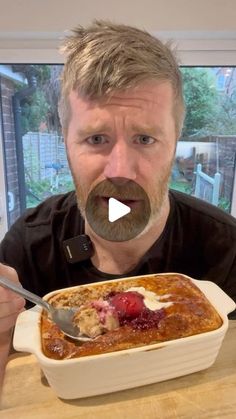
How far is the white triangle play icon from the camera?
2.10ft

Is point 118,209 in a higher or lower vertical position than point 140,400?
higher

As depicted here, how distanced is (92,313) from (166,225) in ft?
1.19

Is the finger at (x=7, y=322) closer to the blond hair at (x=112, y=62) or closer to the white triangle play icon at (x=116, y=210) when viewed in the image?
the white triangle play icon at (x=116, y=210)

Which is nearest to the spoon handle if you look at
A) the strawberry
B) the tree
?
the strawberry

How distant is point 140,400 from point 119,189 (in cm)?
34

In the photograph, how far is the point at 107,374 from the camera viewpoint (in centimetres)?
43

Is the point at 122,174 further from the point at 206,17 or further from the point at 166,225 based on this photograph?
the point at 206,17

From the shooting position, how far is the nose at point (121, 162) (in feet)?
2.00

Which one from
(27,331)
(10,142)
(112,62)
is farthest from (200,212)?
(10,142)

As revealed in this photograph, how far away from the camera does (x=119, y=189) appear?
24.5 inches

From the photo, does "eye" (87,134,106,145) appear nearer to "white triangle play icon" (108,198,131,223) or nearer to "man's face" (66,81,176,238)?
"man's face" (66,81,176,238)

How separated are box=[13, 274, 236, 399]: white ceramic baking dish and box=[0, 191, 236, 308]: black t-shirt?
0.99 ft

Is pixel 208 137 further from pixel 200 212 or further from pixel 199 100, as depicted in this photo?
pixel 200 212

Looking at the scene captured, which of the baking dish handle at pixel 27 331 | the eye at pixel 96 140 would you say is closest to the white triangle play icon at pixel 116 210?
the eye at pixel 96 140
